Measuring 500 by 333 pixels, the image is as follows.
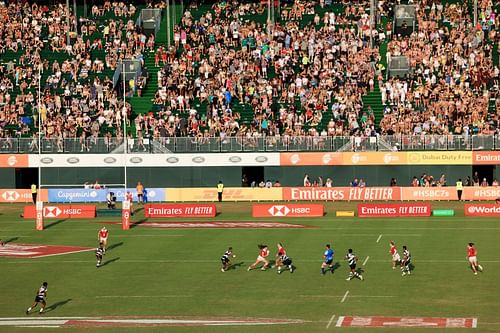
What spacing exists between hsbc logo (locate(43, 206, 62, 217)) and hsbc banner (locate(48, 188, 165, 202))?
760 centimetres

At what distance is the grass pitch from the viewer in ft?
136

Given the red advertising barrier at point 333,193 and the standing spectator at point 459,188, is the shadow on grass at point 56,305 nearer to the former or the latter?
the red advertising barrier at point 333,193

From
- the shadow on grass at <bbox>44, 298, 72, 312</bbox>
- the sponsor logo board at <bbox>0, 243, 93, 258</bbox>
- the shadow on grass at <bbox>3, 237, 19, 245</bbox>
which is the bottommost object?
the shadow on grass at <bbox>44, 298, 72, 312</bbox>

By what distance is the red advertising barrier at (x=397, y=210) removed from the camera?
7075 centimetres

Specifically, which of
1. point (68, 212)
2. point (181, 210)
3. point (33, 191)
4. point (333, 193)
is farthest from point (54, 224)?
point (333, 193)

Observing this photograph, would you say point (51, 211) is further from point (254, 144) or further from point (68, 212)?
point (254, 144)

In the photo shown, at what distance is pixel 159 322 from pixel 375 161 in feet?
140

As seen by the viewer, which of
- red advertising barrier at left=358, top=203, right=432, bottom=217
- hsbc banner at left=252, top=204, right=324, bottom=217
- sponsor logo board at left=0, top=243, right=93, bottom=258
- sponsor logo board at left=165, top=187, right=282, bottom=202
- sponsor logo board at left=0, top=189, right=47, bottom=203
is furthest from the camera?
sponsor logo board at left=0, top=189, right=47, bottom=203

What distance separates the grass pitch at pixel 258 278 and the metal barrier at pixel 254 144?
1124cm

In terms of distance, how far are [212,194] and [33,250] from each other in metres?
23.5

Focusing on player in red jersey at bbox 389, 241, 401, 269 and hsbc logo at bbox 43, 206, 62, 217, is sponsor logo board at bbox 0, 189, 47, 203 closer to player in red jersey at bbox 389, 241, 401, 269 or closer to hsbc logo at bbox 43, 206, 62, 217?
hsbc logo at bbox 43, 206, 62, 217

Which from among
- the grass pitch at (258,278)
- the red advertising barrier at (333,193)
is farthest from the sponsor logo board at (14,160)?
the red advertising barrier at (333,193)

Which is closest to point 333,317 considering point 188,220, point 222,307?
point 222,307

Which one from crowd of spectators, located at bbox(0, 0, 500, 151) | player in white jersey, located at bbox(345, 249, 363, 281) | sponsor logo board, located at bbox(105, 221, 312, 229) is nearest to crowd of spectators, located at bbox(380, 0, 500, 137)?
crowd of spectators, located at bbox(0, 0, 500, 151)
